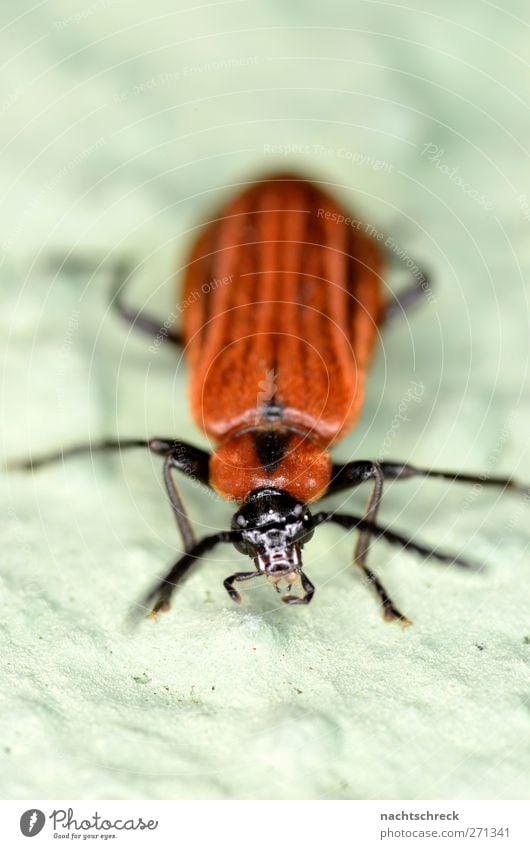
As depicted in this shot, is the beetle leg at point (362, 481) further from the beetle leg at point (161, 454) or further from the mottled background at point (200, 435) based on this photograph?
the beetle leg at point (161, 454)

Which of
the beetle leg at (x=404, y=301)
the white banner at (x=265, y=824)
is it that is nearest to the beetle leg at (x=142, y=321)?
the beetle leg at (x=404, y=301)

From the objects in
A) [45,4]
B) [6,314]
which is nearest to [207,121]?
[45,4]

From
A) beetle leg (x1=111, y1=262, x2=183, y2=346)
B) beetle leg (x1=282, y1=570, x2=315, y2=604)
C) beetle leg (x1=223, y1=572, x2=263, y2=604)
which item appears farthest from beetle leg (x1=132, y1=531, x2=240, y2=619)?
beetle leg (x1=111, y1=262, x2=183, y2=346)

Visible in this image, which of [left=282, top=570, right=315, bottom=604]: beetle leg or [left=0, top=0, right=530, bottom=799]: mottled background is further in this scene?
[left=282, top=570, right=315, bottom=604]: beetle leg

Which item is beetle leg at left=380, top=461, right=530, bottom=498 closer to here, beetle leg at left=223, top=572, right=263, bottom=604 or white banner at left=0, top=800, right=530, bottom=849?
beetle leg at left=223, top=572, right=263, bottom=604

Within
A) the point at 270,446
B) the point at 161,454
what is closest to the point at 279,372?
the point at 270,446

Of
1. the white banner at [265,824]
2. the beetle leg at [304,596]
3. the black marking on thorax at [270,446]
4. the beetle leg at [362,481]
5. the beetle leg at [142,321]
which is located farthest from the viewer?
the beetle leg at [142,321]
